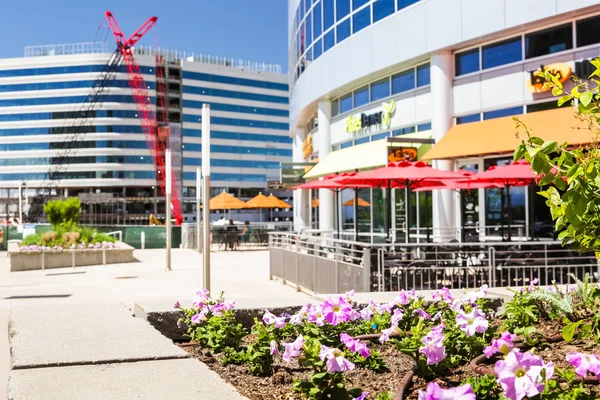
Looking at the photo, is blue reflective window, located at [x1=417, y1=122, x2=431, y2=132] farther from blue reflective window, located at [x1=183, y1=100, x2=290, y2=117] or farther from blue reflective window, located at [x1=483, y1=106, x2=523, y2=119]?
blue reflective window, located at [x1=183, y1=100, x2=290, y2=117]

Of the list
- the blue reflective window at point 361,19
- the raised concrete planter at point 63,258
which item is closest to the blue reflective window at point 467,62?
the blue reflective window at point 361,19

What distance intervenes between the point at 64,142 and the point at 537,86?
98676 millimetres

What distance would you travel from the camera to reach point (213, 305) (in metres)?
5.45

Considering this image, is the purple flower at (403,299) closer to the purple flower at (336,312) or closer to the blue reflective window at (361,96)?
the purple flower at (336,312)

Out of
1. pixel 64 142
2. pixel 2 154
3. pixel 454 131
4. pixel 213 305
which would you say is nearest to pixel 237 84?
pixel 64 142

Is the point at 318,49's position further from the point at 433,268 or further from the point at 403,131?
the point at 433,268

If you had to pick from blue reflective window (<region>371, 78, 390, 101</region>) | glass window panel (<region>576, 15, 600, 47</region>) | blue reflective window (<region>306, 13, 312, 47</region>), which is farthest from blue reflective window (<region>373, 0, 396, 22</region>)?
blue reflective window (<region>306, 13, 312, 47</region>)

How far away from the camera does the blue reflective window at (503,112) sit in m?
19.2

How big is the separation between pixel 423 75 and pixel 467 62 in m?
1.98

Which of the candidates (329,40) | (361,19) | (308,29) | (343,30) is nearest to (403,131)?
(361,19)

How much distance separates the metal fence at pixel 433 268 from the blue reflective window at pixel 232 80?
103671 millimetres

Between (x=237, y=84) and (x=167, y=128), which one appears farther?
(x=237, y=84)

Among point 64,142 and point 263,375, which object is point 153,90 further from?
point 263,375

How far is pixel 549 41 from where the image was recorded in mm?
18375
